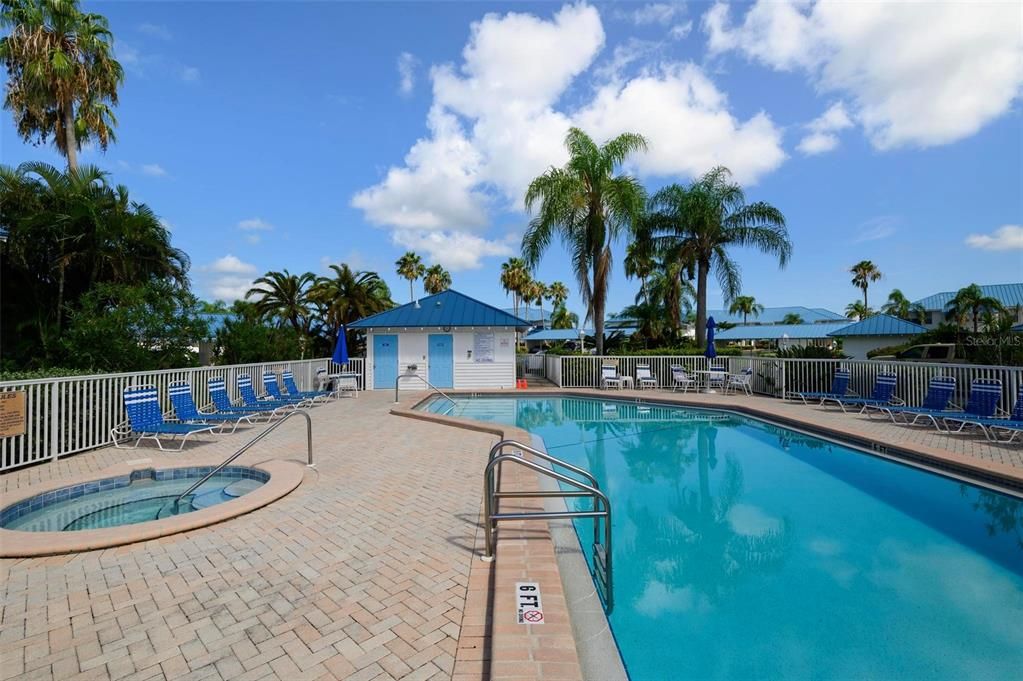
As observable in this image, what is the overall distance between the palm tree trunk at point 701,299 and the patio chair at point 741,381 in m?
3.85

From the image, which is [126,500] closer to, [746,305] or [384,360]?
[384,360]

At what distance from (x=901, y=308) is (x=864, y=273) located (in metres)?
10.4

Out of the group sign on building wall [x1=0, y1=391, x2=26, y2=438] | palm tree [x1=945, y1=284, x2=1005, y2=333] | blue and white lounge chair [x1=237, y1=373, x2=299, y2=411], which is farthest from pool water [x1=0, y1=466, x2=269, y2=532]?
palm tree [x1=945, y1=284, x2=1005, y2=333]

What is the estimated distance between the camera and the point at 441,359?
61.9 feet

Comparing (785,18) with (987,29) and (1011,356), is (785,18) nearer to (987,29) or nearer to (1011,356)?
(987,29)

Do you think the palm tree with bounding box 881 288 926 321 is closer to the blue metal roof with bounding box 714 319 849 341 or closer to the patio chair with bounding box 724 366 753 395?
the blue metal roof with bounding box 714 319 849 341

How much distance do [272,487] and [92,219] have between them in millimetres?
12187

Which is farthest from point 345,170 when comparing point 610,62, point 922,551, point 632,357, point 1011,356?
point 1011,356

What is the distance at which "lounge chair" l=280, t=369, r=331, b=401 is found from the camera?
1327 cm

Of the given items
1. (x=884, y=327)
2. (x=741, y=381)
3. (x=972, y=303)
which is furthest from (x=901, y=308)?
(x=741, y=381)

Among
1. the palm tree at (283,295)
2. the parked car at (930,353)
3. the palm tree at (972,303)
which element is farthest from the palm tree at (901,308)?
the palm tree at (283,295)

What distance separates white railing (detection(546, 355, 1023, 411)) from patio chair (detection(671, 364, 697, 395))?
36 centimetres

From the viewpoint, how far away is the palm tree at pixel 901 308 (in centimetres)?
4009

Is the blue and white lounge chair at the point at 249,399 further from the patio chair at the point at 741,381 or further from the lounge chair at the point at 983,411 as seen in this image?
the lounge chair at the point at 983,411
